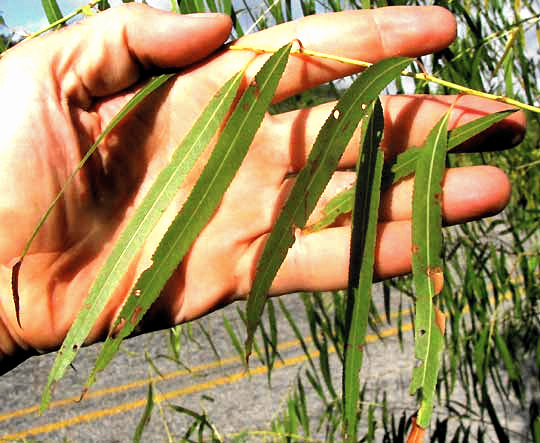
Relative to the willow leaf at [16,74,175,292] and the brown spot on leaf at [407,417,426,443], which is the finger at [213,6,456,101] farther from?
the brown spot on leaf at [407,417,426,443]

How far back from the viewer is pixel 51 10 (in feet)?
2.93

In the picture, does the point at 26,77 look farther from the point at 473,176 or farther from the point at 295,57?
the point at 473,176

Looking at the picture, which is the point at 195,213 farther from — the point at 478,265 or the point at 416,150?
the point at 478,265

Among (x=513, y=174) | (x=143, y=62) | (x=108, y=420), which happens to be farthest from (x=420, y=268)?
(x=108, y=420)

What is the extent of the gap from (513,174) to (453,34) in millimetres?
747

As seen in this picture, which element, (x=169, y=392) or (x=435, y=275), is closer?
(x=435, y=275)

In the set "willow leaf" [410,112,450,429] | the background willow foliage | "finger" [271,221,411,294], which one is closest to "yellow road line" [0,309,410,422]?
the background willow foliage

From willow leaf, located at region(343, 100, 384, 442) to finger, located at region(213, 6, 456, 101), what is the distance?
182 mm

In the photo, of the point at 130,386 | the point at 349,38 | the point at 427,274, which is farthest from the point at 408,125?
the point at 130,386

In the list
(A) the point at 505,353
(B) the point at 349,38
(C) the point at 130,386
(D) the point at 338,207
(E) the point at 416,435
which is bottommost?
(C) the point at 130,386

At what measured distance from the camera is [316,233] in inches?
33.2

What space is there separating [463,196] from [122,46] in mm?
402

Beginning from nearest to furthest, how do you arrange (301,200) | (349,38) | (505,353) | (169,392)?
(301,200) → (349,38) → (505,353) → (169,392)

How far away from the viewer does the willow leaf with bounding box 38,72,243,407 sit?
589 millimetres
